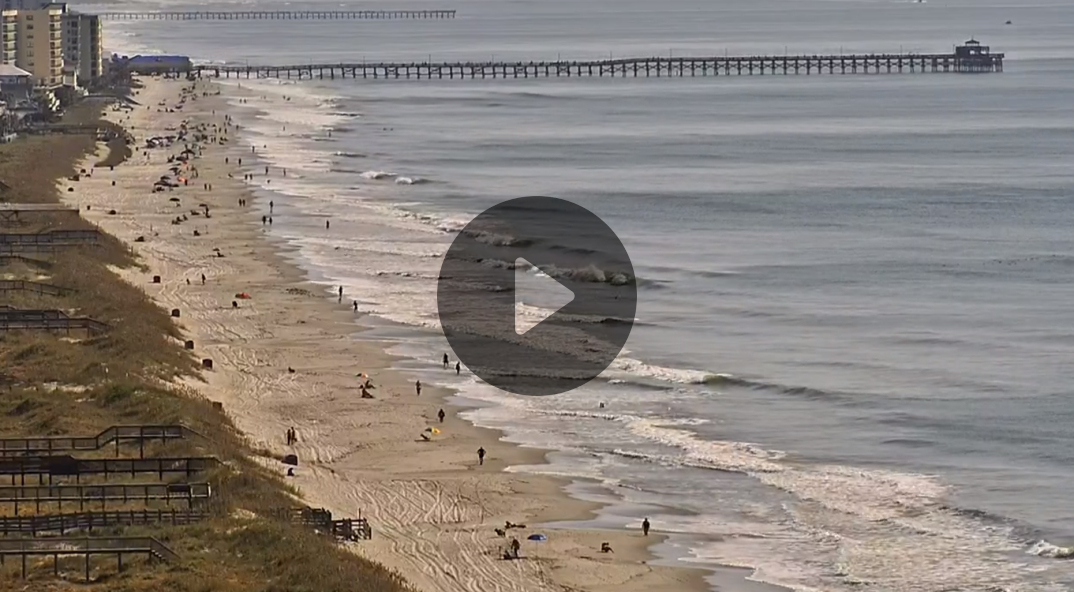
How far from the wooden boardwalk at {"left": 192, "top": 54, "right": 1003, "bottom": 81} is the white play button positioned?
104915 millimetres

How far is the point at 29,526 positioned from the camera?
80.3 ft

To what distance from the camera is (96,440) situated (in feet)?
95.6

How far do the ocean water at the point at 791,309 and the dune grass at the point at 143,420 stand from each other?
6.15m

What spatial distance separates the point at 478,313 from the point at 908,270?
16.5 m

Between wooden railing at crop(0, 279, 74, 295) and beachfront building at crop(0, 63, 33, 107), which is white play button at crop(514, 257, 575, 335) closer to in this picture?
wooden railing at crop(0, 279, 74, 295)

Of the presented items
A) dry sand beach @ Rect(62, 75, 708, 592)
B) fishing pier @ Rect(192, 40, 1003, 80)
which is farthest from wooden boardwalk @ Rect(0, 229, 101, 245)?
fishing pier @ Rect(192, 40, 1003, 80)

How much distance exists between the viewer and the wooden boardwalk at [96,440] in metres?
28.3

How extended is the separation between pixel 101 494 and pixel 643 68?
144 meters

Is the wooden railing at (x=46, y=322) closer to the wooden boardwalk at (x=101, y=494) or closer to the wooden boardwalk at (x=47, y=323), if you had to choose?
the wooden boardwalk at (x=47, y=323)

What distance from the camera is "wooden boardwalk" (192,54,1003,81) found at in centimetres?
16088

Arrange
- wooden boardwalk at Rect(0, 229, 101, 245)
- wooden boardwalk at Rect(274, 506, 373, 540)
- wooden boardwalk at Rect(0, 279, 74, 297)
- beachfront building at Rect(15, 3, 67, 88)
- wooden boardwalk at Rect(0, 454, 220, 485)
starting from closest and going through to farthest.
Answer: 1. wooden boardwalk at Rect(274, 506, 373, 540)
2. wooden boardwalk at Rect(0, 454, 220, 485)
3. wooden boardwalk at Rect(0, 279, 74, 297)
4. wooden boardwalk at Rect(0, 229, 101, 245)
5. beachfront building at Rect(15, 3, 67, 88)

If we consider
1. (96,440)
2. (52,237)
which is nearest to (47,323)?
(96,440)

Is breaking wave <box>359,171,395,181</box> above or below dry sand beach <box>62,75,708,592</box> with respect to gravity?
below
